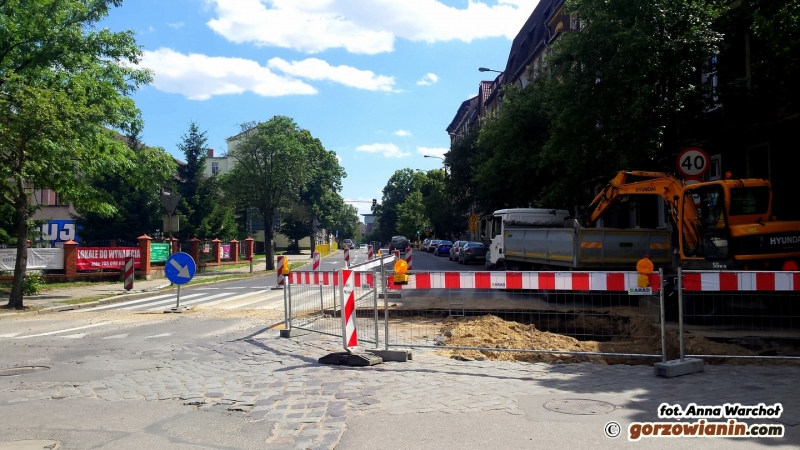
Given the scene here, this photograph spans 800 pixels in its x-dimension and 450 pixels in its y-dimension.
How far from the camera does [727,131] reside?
1905cm

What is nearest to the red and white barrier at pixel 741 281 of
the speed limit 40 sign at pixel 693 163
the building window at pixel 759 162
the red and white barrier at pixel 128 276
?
the speed limit 40 sign at pixel 693 163

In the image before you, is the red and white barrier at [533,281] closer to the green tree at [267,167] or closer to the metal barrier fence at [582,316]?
the metal barrier fence at [582,316]

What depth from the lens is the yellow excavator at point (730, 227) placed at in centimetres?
1188

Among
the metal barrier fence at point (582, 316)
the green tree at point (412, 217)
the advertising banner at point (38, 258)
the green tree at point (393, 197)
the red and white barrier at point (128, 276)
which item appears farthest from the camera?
the green tree at point (393, 197)

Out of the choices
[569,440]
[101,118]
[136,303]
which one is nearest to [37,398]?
[569,440]

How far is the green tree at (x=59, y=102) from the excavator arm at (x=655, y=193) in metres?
14.6

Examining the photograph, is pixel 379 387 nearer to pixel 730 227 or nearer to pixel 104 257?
pixel 730 227

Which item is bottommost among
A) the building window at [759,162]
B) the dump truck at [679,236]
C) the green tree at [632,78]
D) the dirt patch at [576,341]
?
the dirt patch at [576,341]

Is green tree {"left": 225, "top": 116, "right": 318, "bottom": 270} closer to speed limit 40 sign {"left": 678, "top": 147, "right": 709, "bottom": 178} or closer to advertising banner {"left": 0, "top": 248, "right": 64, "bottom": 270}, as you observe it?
advertising banner {"left": 0, "top": 248, "right": 64, "bottom": 270}

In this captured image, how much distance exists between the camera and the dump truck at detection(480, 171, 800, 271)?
1195cm

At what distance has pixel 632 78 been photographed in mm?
16031

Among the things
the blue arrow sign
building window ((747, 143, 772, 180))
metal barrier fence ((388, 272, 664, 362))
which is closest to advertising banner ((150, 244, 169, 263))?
the blue arrow sign

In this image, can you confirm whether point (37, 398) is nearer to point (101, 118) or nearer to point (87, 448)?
point (87, 448)

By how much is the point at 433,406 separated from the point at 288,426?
1.44 meters
